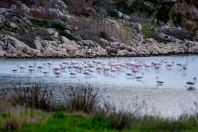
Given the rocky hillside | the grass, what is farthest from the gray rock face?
the grass

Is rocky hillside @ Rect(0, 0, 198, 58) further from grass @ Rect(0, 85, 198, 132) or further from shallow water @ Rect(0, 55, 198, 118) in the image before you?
grass @ Rect(0, 85, 198, 132)

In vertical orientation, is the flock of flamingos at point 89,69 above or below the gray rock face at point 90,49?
above

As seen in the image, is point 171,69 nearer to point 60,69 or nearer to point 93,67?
point 93,67

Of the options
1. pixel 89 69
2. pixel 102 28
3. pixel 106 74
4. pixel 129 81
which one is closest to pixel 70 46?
pixel 102 28

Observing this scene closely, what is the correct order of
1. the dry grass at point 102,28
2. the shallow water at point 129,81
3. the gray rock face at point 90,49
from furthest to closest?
the dry grass at point 102,28 → the gray rock face at point 90,49 → the shallow water at point 129,81

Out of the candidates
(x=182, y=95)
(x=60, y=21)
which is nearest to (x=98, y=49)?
(x=60, y=21)

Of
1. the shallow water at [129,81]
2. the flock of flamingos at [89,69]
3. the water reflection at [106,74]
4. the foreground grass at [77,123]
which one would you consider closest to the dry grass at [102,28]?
the shallow water at [129,81]

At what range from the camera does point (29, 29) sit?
273ft

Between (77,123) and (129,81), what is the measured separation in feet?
110

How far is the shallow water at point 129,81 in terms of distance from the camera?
1161 inches

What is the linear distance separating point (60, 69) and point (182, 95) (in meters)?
21.7

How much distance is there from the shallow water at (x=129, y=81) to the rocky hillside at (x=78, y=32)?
6.39 metres

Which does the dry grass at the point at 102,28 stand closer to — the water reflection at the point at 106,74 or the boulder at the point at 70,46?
the boulder at the point at 70,46

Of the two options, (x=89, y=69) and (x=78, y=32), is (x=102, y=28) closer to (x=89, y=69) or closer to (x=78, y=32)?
(x=78, y=32)
